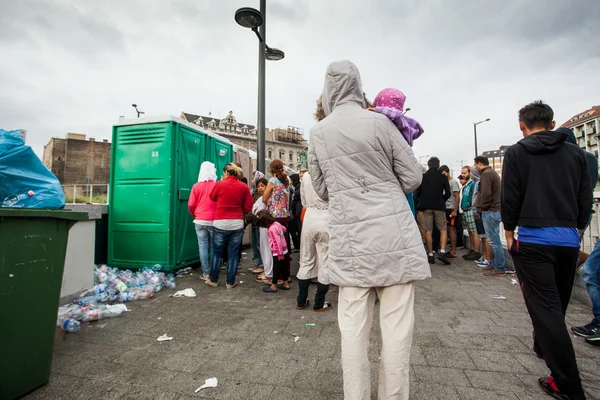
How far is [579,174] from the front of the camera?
86.0 inches

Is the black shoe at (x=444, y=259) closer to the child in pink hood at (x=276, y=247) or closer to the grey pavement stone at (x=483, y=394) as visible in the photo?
the child in pink hood at (x=276, y=247)

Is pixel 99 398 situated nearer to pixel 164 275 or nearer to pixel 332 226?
pixel 332 226

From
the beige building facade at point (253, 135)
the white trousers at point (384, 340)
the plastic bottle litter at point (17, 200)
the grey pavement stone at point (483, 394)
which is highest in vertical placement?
the beige building facade at point (253, 135)

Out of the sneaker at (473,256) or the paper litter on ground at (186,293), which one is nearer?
the paper litter on ground at (186,293)

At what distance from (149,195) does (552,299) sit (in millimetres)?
5777

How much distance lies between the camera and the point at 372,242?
1704mm

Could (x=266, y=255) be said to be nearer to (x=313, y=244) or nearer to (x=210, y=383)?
(x=313, y=244)

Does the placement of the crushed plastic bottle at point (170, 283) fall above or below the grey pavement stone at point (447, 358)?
above

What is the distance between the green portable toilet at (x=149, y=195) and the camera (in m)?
5.62

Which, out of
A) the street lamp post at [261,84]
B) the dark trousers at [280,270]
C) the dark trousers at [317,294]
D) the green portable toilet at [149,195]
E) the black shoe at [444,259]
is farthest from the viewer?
the street lamp post at [261,84]

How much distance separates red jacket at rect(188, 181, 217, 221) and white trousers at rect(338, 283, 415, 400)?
3.93 metres

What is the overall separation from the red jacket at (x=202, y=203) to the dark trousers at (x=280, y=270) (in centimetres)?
134

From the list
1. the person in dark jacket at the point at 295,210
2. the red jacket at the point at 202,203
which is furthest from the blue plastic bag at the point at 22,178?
the person in dark jacket at the point at 295,210

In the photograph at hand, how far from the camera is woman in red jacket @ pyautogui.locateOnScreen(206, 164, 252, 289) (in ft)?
16.0
